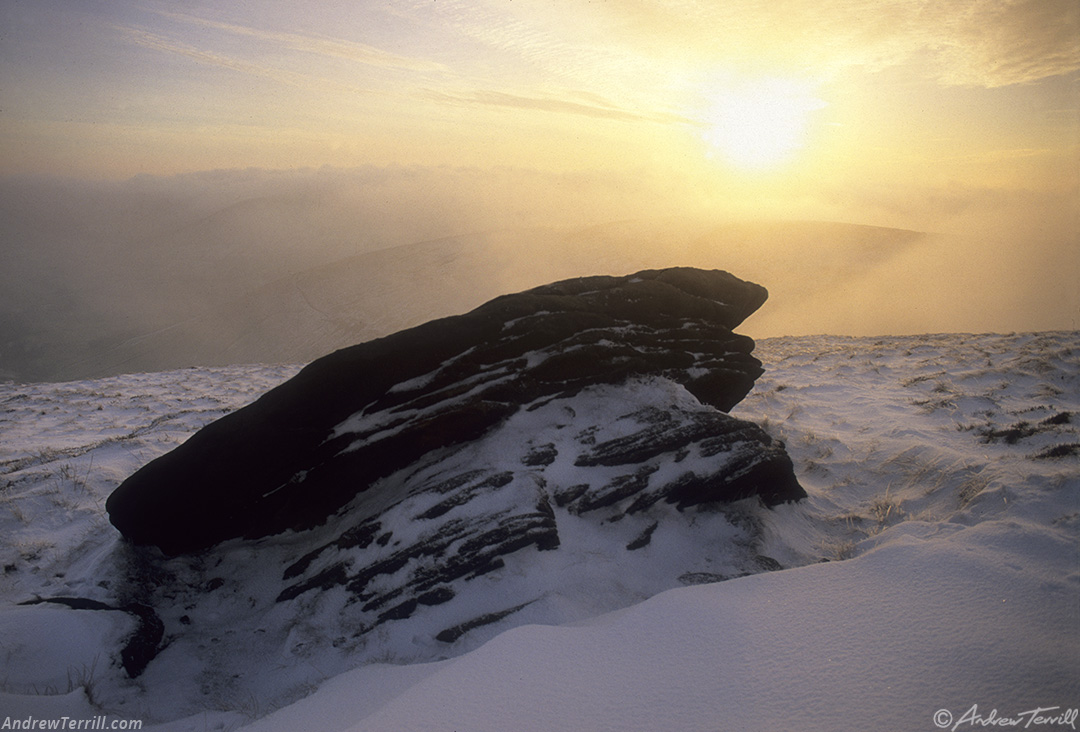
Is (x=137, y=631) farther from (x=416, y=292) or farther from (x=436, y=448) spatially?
(x=416, y=292)

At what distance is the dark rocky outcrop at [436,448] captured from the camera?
5.62 m

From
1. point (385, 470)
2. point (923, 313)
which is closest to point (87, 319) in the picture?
point (385, 470)

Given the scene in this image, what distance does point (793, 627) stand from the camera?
12.1 ft

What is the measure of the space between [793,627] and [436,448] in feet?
12.9

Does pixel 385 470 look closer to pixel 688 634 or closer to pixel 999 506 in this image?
pixel 688 634

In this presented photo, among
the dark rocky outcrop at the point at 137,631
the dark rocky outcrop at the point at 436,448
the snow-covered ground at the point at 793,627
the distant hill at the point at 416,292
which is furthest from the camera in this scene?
the distant hill at the point at 416,292

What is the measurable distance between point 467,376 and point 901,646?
4.62 metres

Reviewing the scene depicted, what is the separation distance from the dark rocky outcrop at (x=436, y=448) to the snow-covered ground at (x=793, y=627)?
786 millimetres

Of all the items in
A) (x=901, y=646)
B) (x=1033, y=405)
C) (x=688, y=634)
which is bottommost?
(x=688, y=634)

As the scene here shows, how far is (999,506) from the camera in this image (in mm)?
5539

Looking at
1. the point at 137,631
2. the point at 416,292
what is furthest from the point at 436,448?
the point at 416,292

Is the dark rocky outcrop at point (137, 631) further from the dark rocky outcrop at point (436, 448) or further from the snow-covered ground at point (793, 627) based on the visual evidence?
the dark rocky outcrop at point (436, 448)

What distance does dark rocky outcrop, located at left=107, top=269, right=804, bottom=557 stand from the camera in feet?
18.4

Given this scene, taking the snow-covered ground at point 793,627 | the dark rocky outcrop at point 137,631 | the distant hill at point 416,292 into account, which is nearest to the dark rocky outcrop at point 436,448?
the dark rocky outcrop at point 137,631
